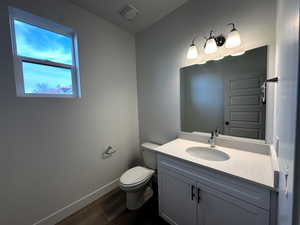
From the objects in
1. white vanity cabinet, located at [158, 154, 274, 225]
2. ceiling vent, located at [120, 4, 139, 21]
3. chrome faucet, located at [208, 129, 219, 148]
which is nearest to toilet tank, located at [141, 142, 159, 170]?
white vanity cabinet, located at [158, 154, 274, 225]

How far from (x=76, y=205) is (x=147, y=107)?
162 centimetres

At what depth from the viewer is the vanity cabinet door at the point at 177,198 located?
117cm

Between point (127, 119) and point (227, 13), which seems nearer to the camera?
point (227, 13)

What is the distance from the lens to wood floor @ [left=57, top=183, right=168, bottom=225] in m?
1.49

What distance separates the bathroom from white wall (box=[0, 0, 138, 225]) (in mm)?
10

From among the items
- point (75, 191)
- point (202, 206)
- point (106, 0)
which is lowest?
point (75, 191)

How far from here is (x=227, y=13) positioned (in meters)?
1.32

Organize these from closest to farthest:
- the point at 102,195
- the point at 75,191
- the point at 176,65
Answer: the point at 75,191, the point at 176,65, the point at 102,195

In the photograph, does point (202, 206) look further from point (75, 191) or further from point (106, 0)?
point (106, 0)

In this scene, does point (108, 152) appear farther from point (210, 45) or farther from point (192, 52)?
point (210, 45)

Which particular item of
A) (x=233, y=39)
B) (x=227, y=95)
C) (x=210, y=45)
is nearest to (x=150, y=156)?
(x=227, y=95)

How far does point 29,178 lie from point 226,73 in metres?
2.28

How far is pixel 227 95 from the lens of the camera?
1410 millimetres

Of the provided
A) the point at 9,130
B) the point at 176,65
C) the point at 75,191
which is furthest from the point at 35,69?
the point at 176,65
